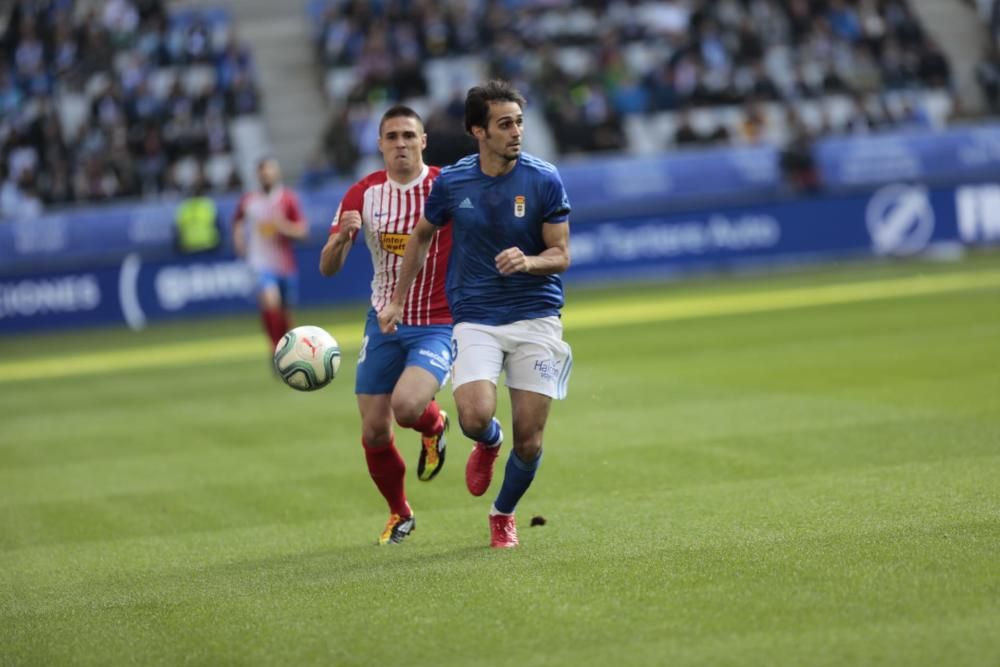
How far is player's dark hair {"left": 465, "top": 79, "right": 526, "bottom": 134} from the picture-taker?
8.10m

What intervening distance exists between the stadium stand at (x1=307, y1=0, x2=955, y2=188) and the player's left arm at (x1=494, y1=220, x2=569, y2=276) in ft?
71.7

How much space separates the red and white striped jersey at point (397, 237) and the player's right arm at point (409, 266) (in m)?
0.35

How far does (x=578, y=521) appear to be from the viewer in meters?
9.13

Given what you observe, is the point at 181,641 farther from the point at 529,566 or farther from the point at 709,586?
the point at 709,586

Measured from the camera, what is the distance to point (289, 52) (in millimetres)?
35469

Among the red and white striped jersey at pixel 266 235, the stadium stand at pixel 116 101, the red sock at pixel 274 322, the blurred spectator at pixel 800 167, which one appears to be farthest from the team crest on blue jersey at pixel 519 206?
the blurred spectator at pixel 800 167

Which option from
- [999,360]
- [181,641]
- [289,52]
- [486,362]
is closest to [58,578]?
[181,641]

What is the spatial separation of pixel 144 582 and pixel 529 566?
210cm

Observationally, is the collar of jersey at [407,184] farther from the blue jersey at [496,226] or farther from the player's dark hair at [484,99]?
the player's dark hair at [484,99]

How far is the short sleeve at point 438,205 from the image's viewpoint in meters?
8.34

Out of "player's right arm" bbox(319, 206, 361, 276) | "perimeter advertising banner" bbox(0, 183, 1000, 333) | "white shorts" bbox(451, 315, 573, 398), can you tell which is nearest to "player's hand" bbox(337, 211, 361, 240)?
"player's right arm" bbox(319, 206, 361, 276)

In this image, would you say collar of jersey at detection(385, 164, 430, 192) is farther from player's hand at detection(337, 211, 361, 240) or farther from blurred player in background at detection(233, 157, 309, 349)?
blurred player in background at detection(233, 157, 309, 349)

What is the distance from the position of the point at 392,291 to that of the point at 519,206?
4.05ft

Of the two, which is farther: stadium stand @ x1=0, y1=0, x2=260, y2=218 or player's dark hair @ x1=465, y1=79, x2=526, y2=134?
stadium stand @ x1=0, y1=0, x2=260, y2=218
